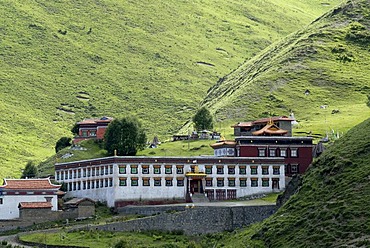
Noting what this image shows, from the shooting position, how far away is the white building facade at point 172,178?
444 ft

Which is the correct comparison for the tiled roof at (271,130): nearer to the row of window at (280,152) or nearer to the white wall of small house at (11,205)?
the row of window at (280,152)

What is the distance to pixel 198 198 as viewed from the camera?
136 metres

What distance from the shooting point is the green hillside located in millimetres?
97500

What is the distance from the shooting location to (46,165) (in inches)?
6826

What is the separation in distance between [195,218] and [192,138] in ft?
183

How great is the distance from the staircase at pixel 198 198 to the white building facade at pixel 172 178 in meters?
0.55

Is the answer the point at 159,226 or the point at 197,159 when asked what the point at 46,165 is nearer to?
the point at 197,159

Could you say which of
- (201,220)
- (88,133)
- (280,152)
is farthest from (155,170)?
(88,133)

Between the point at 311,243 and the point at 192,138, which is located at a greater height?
the point at 192,138

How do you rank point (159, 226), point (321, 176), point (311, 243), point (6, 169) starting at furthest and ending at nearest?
1. point (6, 169)
2. point (159, 226)
3. point (321, 176)
4. point (311, 243)

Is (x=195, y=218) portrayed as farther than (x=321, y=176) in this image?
Yes

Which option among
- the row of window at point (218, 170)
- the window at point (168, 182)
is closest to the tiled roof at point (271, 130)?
the row of window at point (218, 170)

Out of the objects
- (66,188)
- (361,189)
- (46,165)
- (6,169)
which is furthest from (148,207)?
(6,169)

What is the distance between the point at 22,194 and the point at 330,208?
147 ft
